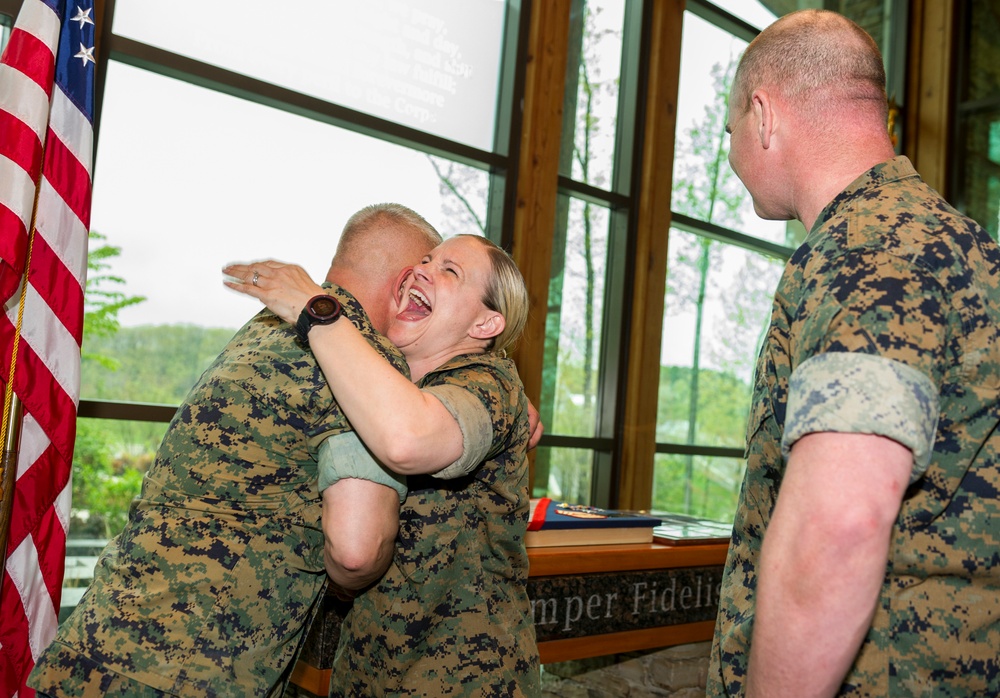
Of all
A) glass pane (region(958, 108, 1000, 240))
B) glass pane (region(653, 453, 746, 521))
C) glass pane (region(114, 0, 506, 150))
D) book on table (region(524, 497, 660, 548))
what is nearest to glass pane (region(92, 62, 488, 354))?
glass pane (region(114, 0, 506, 150))

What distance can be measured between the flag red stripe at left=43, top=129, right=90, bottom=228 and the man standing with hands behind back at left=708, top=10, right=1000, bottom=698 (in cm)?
220

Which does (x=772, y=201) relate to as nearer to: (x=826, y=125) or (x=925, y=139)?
(x=826, y=125)

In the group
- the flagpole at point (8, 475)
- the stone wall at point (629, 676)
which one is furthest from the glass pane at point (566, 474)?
the flagpole at point (8, 475)

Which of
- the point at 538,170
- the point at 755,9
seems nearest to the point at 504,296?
the point at 538,170

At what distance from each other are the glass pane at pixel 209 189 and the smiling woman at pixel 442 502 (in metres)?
1.98

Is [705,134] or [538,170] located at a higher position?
[705,134]

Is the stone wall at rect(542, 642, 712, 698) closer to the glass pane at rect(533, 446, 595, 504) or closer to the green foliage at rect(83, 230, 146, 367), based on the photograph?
the glass pane at rect(533, 446, 595, 504)

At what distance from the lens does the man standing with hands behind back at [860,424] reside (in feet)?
3.08

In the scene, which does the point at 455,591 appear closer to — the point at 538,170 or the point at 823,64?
the point at 823,64

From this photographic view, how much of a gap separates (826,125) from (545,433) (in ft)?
11.0

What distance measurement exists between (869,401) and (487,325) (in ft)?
2.99

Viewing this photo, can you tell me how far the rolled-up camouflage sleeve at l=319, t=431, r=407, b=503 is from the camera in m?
1.33

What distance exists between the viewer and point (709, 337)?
5.33 metres

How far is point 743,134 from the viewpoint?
1330 millimetres
